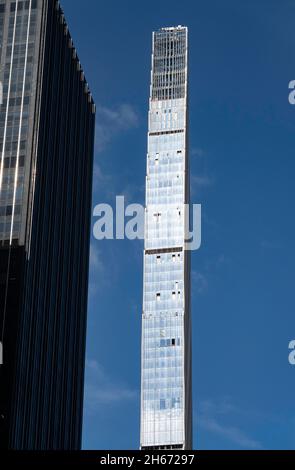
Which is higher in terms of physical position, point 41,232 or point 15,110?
point 15,110

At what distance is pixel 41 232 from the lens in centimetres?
16175

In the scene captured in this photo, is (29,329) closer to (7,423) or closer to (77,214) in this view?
(7,423)

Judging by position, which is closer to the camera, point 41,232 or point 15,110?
point 41,232

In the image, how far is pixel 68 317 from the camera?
17488cm

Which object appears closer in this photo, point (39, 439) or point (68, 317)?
point (39, 439)

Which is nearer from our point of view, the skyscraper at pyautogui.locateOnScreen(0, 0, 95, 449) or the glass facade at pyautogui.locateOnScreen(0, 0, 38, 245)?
the skyscraper at pyautogui.locateOnScreen(0, 0, 95, 449)

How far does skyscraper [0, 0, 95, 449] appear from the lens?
147875 mm

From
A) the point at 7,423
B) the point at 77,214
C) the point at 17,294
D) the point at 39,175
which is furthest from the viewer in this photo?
the point at 77,214

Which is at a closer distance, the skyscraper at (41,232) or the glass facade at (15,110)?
the skyscraper at (41,232)

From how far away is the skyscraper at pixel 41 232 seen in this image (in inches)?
5822
